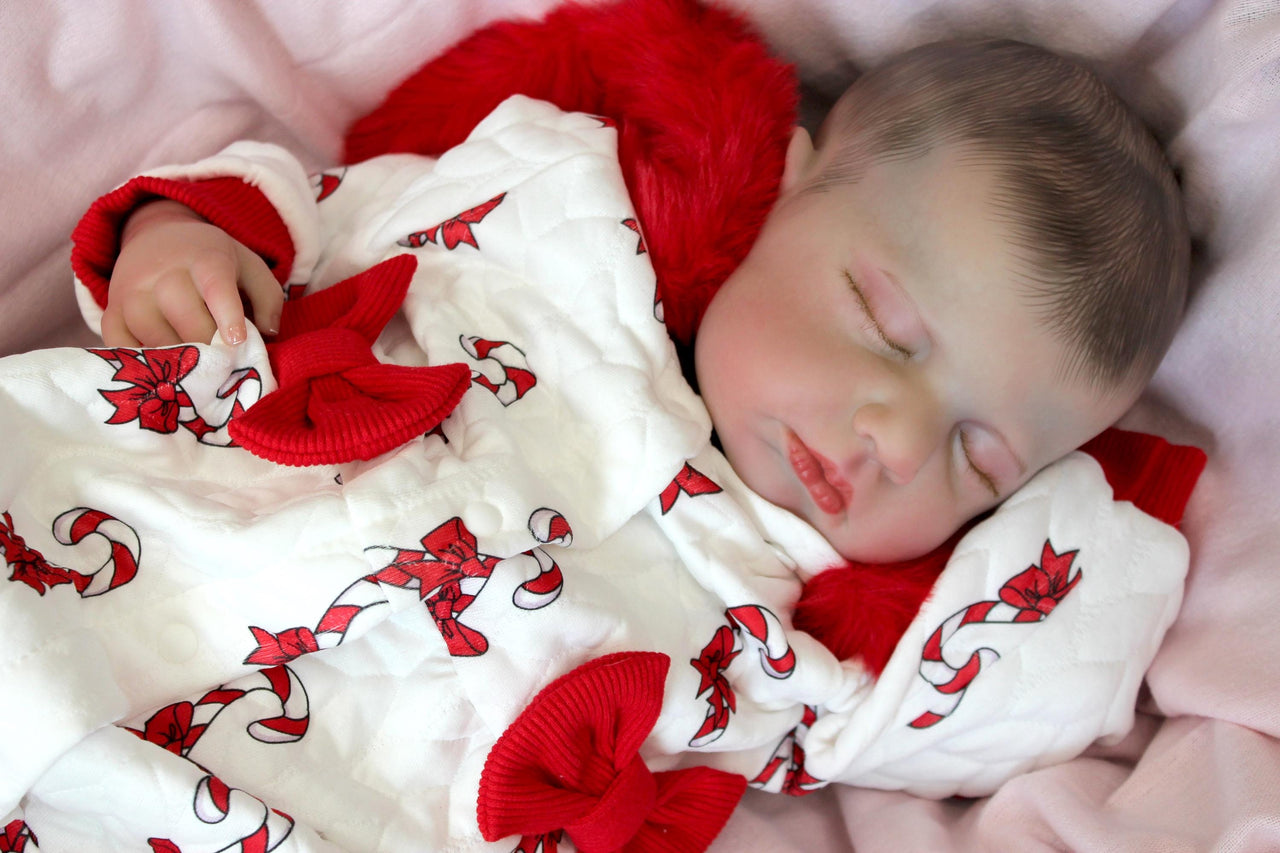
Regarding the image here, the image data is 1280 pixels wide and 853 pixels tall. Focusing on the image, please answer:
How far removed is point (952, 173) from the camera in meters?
1.03

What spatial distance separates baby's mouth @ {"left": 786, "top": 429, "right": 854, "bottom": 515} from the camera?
1.04m

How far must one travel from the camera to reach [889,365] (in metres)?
1.02

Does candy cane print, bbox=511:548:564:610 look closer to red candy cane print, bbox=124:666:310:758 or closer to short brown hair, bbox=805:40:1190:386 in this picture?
red candy cane print, bbox=124:666:310:758

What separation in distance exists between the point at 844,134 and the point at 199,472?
76cm

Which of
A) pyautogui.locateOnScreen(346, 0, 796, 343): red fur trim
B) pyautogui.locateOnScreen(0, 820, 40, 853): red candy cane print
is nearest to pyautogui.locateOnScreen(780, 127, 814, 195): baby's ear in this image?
pyautogui.locateOnScreen(346, 0, 796, 343): red fur trim

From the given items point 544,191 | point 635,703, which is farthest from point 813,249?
point 635,703

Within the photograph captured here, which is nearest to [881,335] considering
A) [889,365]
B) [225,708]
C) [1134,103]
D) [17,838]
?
[889,365]

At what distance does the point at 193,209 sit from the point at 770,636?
0.75m

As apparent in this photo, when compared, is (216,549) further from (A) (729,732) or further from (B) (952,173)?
(B) (952,173)

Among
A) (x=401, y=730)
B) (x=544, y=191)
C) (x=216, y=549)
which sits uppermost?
(x=544, y=191)

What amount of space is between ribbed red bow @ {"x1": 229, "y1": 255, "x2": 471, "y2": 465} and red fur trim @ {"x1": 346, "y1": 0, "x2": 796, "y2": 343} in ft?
1.03

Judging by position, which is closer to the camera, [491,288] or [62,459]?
[62,459]

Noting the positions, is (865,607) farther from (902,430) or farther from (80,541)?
(80,541)

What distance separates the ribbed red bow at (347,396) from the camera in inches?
34.4
